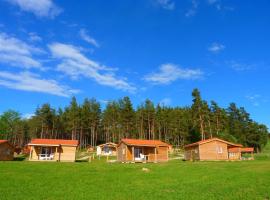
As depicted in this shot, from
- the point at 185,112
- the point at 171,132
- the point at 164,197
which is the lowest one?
the point at 164,197

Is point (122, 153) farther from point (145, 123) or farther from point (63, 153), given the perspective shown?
point (145, 123)

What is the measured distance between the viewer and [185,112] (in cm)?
8950

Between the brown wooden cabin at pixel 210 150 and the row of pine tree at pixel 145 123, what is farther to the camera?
the row of pine tree at pixel 145 123

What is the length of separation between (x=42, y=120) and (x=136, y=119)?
32126 millimetres

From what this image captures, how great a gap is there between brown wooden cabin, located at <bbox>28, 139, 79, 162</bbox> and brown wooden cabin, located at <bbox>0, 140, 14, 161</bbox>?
6.02m

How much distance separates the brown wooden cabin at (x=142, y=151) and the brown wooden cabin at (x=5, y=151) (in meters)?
20.4

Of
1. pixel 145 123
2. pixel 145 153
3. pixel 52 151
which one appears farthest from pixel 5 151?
pixel 145 123

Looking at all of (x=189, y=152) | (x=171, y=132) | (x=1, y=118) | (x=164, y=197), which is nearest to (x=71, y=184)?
(x=164, y=197)

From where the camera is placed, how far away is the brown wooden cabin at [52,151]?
44.6 metres

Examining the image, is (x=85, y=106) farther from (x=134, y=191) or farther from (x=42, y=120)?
(x=134, y=191)

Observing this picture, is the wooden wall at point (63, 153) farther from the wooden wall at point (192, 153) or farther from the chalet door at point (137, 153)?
the wooden wall at point (192, 153)

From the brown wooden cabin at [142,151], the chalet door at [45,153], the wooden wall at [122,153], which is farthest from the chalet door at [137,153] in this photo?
the chalet door at [45,153]

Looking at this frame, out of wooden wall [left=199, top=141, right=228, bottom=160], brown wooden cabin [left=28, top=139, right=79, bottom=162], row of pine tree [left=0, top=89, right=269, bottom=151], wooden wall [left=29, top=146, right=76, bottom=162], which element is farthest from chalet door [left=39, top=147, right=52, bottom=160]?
row of pine tree [left=0, top=89, right=269, bottom=151]

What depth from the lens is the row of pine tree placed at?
3231 inches
